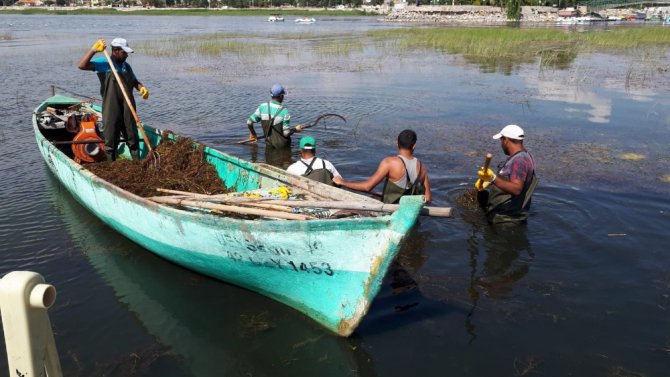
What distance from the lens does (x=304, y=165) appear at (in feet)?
21.8

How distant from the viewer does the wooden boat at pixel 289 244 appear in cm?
411

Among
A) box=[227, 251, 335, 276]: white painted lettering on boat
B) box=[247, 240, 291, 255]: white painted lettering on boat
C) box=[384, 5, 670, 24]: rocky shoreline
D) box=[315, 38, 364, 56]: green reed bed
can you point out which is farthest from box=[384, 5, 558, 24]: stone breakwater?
box=[247, 240, 291, 255]: white painted lettering on boat

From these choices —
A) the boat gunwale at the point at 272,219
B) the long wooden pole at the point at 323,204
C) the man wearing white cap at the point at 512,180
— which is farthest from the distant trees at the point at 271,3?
the long wooden pole at the point at 323,204

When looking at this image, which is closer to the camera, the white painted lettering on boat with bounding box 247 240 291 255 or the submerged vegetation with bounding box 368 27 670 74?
the white painted lettering on boat with bounding box 247 240 291 255

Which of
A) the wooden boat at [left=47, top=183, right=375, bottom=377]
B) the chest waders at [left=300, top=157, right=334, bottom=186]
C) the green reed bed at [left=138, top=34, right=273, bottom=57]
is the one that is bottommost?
the wooden boat at [left=47, top=183, right=375, bottom=377]

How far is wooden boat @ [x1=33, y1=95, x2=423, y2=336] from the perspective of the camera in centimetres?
411

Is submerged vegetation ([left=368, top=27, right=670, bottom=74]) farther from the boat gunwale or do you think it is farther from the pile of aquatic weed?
the boat gunwale

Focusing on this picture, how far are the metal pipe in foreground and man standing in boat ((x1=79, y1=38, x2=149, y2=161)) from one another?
5.59 metres

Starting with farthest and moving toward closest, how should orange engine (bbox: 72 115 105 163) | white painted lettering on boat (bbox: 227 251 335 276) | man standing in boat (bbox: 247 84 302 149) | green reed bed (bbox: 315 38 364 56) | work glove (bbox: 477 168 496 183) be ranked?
green reed bed (bbox: 315 38 364 56) < man standing in boat (bbox: 247 84 302 149) < orange engine (bbox: 72 115 105 163) < work glove (bbox: 477 168 496 183) < white painted lettering on boat (bbox: 227 251 335 276)

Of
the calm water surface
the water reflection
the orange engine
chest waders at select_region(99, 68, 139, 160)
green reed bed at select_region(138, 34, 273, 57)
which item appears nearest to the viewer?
the calm water surface

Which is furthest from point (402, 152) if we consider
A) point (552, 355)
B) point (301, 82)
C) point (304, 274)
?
point (301, 82)

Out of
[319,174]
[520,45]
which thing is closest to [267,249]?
[319,174]

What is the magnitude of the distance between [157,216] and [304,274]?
6.29 ft

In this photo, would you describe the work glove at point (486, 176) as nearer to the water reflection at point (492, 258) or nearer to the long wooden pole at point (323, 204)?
the water reflection at point (492, 258)
